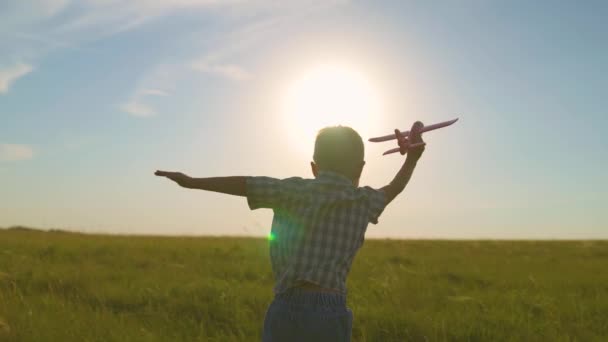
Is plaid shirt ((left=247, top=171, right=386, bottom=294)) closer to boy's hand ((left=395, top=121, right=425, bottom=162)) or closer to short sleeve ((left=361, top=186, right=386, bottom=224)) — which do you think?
short sleeve ((left=361, top=186, right=386, bottom=224))

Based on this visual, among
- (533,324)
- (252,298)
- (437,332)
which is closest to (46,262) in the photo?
(252,298)

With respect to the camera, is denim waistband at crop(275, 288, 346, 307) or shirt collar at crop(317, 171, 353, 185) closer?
denim waistband at crop(275, 288, 346, 307)

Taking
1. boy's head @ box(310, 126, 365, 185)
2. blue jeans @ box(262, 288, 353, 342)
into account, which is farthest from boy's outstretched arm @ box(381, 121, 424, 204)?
blue jeans @ box(262, 288, 353, 342)

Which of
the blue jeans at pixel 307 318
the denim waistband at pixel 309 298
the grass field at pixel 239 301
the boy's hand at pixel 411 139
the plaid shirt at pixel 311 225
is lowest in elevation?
the grass field at pixel 239 301

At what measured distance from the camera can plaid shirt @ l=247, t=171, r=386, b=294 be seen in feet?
9.14

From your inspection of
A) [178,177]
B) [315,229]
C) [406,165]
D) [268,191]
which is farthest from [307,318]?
[406,165]

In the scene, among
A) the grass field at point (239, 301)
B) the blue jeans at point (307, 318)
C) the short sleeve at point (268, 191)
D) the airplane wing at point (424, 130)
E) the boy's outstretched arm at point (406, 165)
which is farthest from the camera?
the grass field at point (239, 301)

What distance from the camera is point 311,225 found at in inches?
112

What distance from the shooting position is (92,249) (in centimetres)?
1211

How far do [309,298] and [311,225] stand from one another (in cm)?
35

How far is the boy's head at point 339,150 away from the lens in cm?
288

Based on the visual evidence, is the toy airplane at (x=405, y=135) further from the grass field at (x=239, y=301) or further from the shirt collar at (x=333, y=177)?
the grass field at (x=239, y=301)

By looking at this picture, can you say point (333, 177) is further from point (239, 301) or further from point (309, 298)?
point (239, 301)

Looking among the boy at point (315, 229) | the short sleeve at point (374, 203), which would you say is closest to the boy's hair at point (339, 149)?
the boy at point (315, 229)
